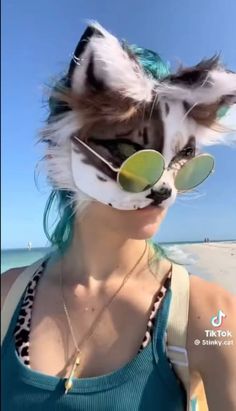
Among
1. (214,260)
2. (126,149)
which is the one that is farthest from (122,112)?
(214,260)

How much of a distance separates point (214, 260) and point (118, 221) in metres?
0.19

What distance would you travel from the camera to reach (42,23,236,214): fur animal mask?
677 mm

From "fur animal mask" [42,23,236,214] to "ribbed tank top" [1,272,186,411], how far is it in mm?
227

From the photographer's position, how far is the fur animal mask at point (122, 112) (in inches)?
26.6

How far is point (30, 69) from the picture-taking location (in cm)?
69

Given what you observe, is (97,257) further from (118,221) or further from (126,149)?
(126,149)

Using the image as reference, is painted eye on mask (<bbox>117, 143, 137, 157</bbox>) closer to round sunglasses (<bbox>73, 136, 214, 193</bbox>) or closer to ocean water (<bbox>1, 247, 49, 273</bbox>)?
round sunglasses (<bbox>73, 136, 214, 193</bbox>)

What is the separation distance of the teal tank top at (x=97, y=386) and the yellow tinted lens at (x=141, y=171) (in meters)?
0.22

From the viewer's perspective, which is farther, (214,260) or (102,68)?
(214,260)

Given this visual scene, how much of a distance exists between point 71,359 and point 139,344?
10 centimetres

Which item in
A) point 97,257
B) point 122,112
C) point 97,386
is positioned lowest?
point 97,386

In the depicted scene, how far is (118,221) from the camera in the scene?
29.1 inches

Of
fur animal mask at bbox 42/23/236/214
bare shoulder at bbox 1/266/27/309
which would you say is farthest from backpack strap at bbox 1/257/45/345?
fur animal mask at bbox 42/23/236/214

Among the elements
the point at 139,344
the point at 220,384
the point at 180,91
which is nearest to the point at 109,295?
the point at 139,344
